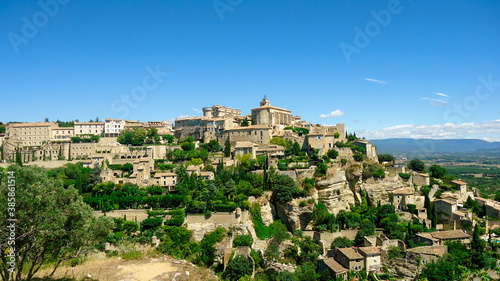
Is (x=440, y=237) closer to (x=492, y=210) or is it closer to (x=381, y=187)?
(x=381, y=187)

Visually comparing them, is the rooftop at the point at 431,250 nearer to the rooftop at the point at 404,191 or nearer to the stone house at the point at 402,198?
the stone house at the point at 402,198

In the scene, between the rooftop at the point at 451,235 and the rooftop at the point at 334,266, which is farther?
the rooftop at the point at 451,235

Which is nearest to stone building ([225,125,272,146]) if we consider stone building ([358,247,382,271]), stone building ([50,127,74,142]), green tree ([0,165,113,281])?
stone building ([358,247,382,271])

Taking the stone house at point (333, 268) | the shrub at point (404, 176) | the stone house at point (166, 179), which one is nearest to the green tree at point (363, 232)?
the stone house at point (333, 268)

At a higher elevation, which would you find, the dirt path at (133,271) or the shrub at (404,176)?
the shrub at (404,176)

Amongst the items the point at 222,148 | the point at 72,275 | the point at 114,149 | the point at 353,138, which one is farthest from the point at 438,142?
the point at 72,275

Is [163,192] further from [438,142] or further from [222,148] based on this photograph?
[438,142]
